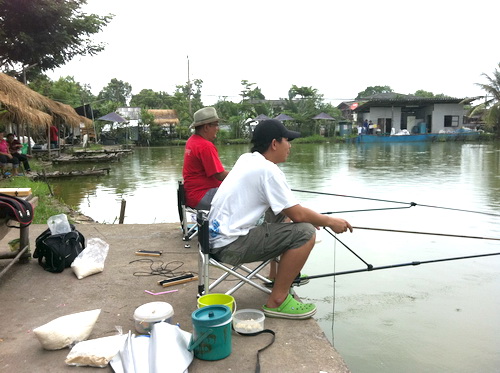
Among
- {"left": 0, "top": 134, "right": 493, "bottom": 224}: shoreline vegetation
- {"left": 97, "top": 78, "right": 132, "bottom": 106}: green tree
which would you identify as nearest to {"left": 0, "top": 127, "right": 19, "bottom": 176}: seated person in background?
{"left": 0, "top": 134, "right": 493, "bottom": 224}: shoreline vegetation

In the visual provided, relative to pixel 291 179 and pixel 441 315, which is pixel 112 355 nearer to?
pixel 441 315

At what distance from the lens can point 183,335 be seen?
2.21m

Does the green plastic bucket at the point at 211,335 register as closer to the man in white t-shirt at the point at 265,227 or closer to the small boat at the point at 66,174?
the man in white t-shirt at the point at 265,227

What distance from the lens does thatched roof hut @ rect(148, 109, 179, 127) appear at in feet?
109

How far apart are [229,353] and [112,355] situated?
0.60 metres

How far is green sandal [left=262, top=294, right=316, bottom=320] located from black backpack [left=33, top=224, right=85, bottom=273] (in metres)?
1.84

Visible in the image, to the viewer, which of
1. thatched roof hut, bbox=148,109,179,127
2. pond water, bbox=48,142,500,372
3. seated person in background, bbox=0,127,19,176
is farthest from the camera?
thatched roof hut, bbox=148,109,179,127

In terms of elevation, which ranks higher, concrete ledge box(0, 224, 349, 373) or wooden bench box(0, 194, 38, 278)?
wooden bench box(0, 194, 38, 278)

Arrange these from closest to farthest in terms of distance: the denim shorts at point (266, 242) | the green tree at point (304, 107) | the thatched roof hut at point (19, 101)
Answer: the denim shorts at point (266, 242), the thatched roof hut at point (19, 101), the green tree at point (304, 107)

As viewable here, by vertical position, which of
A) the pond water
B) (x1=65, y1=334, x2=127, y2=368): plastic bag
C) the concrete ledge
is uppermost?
(x1=65, y1=334, x2=127, y2=368): plastic bag

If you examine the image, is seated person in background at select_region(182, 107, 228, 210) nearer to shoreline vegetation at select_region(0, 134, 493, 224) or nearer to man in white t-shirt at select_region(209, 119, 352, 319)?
man in white t-shirt at select_region(209, 119, 352, 319)

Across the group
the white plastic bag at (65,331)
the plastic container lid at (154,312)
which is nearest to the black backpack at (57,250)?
the white plastic bag at (65,331)

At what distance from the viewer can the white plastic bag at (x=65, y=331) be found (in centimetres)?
225

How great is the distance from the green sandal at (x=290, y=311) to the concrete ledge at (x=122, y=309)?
0.11 feet
